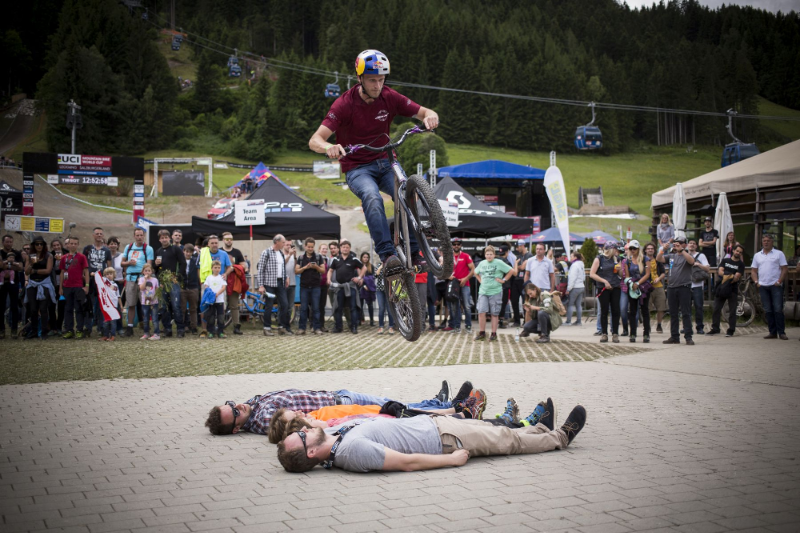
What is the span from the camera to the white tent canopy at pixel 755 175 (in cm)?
1597

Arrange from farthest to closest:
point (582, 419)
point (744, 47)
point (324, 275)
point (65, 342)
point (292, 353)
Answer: point (744, 47), point (324, 275), point (65, 342), point (292, 353), point (582, 419)

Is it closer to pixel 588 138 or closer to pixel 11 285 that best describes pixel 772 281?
pixel 11 285

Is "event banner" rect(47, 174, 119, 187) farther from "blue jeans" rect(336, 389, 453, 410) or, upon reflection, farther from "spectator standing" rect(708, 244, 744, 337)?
"blue jeans" rect(336, 389, 453, 410)

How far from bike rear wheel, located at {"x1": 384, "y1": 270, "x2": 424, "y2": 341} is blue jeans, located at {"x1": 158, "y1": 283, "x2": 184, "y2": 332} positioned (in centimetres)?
882

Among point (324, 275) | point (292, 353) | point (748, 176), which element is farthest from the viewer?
point (748, 176)

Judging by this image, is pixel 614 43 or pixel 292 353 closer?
pixel 292 353

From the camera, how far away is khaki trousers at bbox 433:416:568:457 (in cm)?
472

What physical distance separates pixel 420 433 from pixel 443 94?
295ft

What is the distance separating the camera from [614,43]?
106438mm

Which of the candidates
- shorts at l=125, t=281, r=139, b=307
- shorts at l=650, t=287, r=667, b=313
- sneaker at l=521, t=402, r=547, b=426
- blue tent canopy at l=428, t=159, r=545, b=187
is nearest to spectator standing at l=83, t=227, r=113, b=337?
shorts at l=125, t=281, r=139, b=307

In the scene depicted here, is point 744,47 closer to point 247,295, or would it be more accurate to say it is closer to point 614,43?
point 247,295

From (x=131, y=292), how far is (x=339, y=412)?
10.4 m

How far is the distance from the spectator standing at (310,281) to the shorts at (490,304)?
3924mm

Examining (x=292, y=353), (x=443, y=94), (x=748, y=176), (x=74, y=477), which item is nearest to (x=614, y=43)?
(x=443, y=94)
